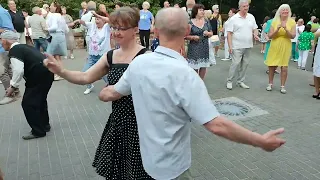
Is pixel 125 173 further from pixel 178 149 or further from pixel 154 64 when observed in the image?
pixel 154 64

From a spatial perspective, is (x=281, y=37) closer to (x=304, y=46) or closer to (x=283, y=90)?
(x=283, y=90)

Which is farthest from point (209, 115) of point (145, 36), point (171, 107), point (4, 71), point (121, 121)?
point (145, 36)

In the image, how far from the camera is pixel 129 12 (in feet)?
7.82

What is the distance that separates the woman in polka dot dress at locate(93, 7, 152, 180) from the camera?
233cm

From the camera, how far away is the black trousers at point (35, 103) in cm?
450

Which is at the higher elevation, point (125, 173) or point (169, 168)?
point (169, 168)

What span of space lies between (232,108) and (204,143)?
1610 mm

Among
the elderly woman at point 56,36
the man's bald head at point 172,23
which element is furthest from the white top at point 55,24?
the man's bald head at point 172,23

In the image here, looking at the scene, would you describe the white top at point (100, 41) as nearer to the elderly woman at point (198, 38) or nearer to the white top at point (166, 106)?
the elderly woman at point (198, 38)

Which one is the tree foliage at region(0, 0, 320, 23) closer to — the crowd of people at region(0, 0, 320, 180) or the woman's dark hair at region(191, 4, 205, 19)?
the woman's dark hair at region(191, 4, 205, 19)

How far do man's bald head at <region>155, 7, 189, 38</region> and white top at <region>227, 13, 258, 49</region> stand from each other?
530cm

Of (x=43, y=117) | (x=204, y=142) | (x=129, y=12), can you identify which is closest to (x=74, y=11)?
(x=43, y=117)

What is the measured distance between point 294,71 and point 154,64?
8.40 m

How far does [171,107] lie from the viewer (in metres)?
1.65
